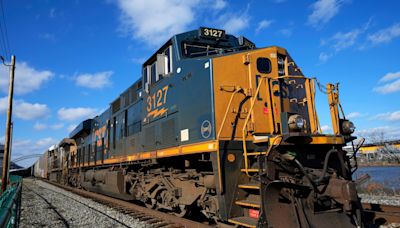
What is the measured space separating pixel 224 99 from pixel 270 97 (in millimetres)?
826

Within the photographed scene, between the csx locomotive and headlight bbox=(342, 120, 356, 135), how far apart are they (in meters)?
0.02

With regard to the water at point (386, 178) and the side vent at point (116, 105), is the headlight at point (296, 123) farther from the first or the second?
the side vent at point (116, 105)

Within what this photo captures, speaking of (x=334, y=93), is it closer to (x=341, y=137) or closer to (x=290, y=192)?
(x=341, y=137)

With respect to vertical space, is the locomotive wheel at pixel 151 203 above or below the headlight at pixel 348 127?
below

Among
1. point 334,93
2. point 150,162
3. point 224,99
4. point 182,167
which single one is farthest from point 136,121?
point 334,93

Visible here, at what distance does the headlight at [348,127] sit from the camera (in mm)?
5391

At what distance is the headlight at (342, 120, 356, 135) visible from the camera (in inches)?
212

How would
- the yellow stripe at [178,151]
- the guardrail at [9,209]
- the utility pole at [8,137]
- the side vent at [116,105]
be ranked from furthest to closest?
the utility pole at [8,137]
the side vent at [116,105]
the yellow stripe at [178,151]
the guardrail at [9,209]

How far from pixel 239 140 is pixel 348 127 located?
1.93 m

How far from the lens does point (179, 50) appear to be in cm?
668

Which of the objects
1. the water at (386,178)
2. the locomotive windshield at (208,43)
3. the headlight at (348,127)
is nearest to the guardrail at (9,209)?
the locomotive windshield at (208,43)

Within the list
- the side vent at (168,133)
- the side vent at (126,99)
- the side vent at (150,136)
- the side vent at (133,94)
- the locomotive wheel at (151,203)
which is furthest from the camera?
the side vent at (126,99)

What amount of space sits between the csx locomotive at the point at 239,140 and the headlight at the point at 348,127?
16 mm

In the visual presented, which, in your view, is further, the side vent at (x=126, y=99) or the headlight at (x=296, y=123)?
the side vent at (x=126, y=99)
